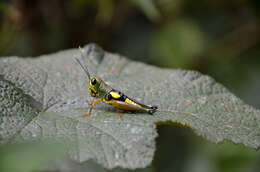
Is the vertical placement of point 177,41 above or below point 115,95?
above

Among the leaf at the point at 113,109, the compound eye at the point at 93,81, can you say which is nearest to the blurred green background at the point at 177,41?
the leaf at the point at 113,109

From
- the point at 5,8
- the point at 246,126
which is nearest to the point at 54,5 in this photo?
the point at 5,8

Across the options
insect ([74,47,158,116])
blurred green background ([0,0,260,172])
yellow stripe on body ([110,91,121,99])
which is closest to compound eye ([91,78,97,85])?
insect ([74,47,158,116])

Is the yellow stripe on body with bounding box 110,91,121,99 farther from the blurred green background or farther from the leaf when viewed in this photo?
the blurred green background

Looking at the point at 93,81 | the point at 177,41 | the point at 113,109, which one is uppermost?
the point at 177,41

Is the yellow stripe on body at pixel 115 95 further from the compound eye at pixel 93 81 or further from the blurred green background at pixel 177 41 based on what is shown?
the blurred green background at pixel 177 41

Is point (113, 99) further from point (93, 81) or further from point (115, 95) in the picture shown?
point (93, 81)

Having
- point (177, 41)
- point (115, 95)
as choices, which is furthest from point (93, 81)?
point (177, 41)
